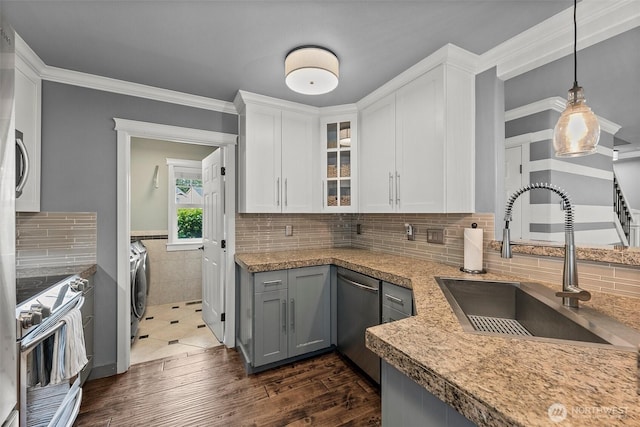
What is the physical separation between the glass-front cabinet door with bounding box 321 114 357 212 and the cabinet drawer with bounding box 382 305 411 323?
3.77 ft

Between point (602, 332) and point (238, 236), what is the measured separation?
2.53 m

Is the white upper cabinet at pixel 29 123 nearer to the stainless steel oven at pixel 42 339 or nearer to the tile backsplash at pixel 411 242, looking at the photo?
the stainless steel oven at pixel 42 339

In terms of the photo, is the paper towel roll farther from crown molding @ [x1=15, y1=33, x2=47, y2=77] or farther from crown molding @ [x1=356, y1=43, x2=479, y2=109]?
crown molding @ [x1=15, y1=33, x2=47, y2=77]

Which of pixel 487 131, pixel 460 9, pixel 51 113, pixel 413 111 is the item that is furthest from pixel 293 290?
pixel 51 113

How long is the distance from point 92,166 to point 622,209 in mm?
5656

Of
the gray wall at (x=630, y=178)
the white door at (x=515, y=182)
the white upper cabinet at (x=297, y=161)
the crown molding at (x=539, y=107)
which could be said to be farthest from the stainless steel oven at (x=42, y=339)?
the gray wall at (x=630, y=178)

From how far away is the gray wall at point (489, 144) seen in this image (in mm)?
1916

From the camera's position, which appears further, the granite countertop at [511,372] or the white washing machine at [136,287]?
the white washing machine at [136,287]

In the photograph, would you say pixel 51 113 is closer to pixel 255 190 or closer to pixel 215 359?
pixel 255 190

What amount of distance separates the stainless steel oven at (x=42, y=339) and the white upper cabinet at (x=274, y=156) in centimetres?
135

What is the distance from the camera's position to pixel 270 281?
2.21 m

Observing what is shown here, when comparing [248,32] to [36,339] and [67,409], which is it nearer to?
[36,339]

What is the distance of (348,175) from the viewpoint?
280cm

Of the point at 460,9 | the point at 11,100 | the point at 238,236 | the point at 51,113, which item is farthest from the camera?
the point at 238,236
